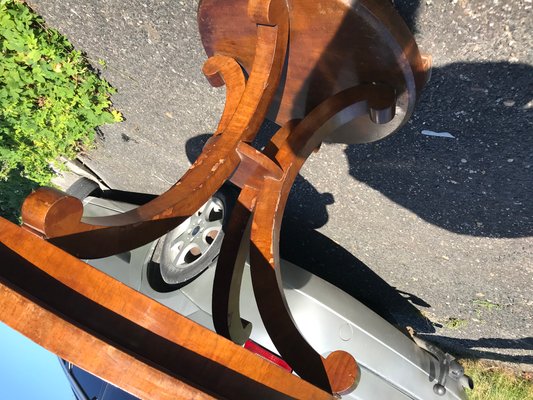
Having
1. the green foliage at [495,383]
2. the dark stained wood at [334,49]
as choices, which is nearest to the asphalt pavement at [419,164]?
the green foliage at [495,383]

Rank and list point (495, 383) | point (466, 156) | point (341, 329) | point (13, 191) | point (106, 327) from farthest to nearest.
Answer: point (13, 191) < point (495, 383) < point (341, 329) < point (466, 156) < point (106, 327)

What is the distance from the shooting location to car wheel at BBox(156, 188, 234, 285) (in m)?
2.76

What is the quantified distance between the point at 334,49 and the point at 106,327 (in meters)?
1.07

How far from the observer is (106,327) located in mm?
805

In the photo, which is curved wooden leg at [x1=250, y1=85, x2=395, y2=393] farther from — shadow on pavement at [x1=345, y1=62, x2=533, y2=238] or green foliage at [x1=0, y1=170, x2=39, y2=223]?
green foliage at [x1=0, y1=170, x2=39, y2=223]

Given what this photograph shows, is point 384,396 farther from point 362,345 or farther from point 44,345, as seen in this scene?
point 44,345

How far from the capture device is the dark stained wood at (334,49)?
55.0 inches

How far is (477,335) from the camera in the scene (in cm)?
306

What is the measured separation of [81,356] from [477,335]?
2.86 meters

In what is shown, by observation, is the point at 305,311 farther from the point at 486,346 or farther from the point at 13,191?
the point at 13,191

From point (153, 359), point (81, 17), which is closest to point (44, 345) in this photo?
point (153, 359)

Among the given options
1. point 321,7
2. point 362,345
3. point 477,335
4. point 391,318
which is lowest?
point 362,345

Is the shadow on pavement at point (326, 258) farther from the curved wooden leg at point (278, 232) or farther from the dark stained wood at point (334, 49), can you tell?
the curved wooden leg at point (278, 232)

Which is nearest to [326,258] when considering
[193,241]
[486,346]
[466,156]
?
[193,241]
